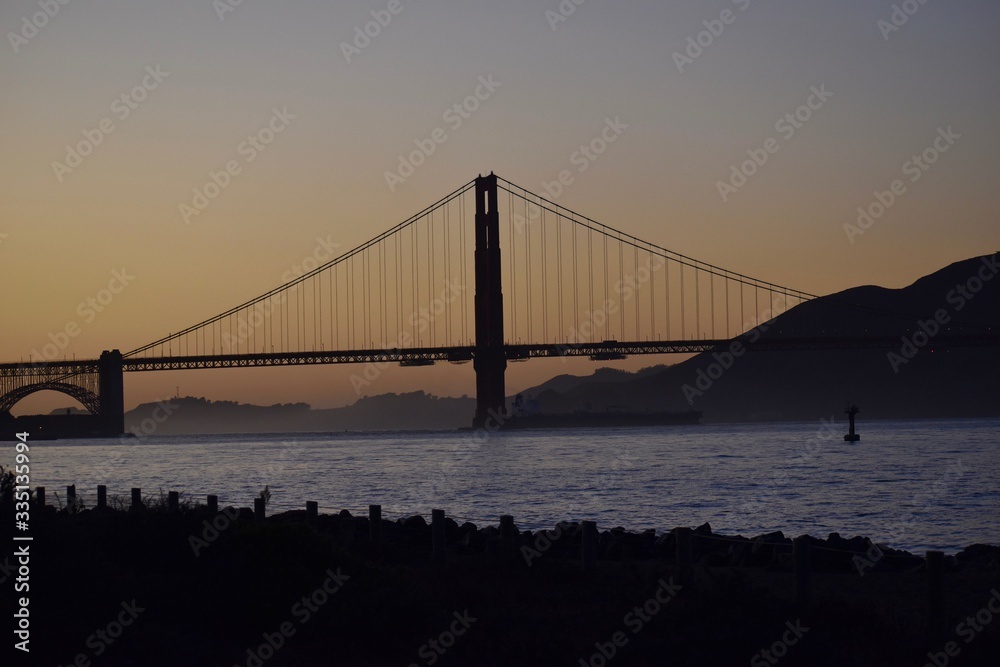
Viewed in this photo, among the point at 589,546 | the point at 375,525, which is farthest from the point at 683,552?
the point at 375,525

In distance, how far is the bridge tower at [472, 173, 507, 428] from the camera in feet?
312

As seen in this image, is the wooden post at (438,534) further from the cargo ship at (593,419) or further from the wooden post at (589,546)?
the cargo ship at (593,419)

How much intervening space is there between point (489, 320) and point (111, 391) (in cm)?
3528

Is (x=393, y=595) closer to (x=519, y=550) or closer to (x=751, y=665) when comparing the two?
(x=751, y=665)

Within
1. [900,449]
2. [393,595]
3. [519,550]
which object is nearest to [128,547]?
[393,595]

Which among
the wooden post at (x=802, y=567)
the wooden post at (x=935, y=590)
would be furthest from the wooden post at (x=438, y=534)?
the wooden post at (x=935, y=590)

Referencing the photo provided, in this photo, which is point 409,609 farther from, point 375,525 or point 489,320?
point 489,320

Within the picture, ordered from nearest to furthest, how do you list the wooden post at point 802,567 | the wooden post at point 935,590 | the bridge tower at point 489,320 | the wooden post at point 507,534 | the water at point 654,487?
the wooden post at point 935,590 < the wooden post at point 802,567 < the wooden post at point 507,534 < the water at point 654,487 < the bridge tower at point 489,320

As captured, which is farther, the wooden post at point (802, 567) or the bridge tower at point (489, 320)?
the bridge tower at point (489, 320)

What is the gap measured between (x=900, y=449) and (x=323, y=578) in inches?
2484

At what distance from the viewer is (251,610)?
9.59 m

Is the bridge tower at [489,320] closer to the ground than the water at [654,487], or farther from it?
farther from it

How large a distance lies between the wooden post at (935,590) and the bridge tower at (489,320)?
84.2 m

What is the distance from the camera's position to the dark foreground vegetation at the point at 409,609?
875cm
